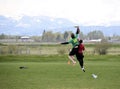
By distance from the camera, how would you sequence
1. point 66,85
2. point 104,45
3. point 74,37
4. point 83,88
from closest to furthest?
point 83,88, point 66,85, point 74,37, point 104,45

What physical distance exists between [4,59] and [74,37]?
86.3 ft

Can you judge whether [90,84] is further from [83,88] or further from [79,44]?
[79,44]

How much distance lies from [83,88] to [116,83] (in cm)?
240

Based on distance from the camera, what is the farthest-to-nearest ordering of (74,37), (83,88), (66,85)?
(74,37)
(66,85)
(83,88)

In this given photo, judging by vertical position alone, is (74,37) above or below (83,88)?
above

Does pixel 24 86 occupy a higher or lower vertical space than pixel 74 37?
lower

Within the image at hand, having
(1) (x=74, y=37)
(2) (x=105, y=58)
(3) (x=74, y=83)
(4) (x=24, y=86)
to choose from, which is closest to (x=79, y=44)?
(1) (x=74, y=37)

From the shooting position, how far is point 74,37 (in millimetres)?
23188

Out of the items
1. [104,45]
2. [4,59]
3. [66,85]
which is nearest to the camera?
[66,85]

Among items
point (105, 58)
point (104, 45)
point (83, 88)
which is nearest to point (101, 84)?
point (83, 88)

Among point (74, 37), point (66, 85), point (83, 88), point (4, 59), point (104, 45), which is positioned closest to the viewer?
point (83, 88)

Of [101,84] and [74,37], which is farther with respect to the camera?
[74,37]

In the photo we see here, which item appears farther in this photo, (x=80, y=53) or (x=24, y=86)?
(x=80, y=53)

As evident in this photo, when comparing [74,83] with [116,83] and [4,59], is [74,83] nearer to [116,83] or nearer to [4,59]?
[116,83]
